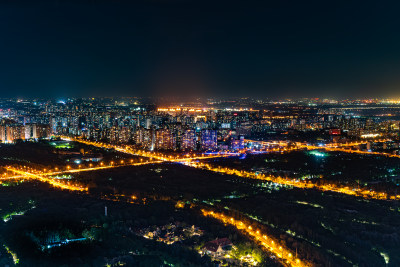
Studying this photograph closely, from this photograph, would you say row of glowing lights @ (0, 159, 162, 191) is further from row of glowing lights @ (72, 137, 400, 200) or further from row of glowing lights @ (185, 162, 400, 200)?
row of glowing lights @ (185, 162, 400, 200)

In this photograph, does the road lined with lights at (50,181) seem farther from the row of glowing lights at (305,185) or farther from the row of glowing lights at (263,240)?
the row of glowing lights at (305,185)

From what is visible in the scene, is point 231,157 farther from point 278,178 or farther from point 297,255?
point 297,255

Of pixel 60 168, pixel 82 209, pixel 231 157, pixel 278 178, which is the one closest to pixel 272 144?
pixel 231 157

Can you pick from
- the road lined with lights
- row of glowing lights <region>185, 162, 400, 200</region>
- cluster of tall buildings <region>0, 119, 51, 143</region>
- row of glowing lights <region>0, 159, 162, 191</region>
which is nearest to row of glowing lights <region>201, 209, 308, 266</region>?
row of glowing lights <region>185, 162, 400, 200</region>

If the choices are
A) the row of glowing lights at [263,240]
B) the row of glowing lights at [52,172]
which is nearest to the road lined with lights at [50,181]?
the row of glowing lights at [52,172]

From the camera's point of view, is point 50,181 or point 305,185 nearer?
point 305,185

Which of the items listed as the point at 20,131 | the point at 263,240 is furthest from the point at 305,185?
the point at 20,131

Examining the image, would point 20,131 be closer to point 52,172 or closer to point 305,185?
point 52,172

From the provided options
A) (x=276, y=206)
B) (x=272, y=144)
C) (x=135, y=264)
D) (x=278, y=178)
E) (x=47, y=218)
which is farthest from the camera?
(x=272, y=144)
